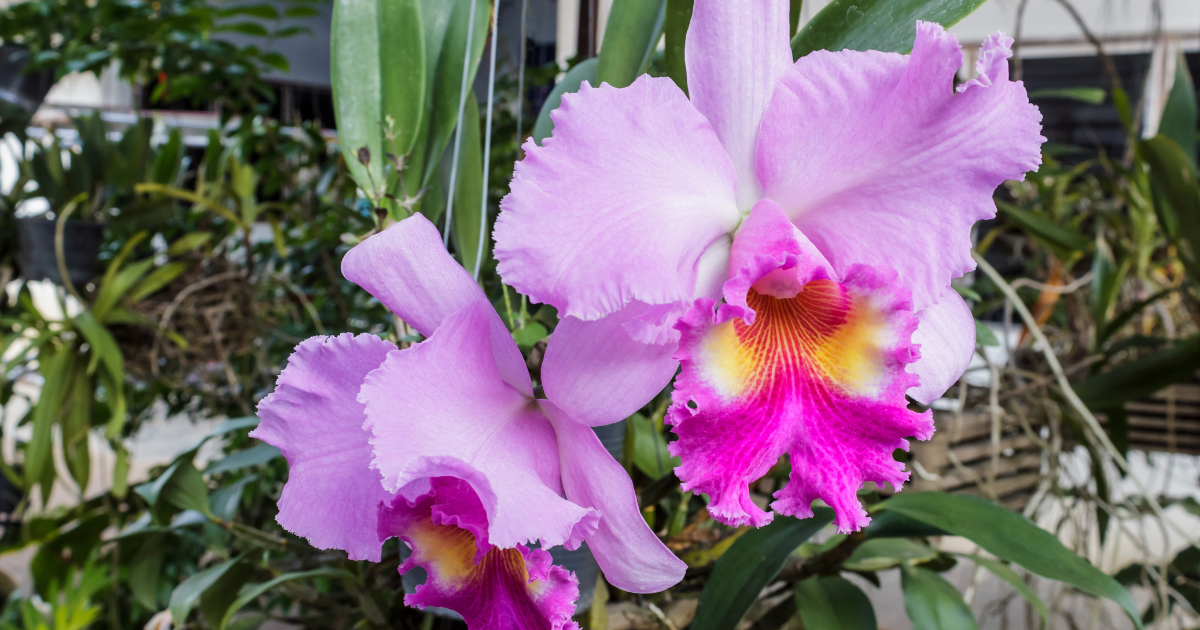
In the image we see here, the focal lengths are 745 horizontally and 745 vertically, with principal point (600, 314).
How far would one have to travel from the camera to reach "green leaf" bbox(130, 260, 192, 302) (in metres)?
1.14

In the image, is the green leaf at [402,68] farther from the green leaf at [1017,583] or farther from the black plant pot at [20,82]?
the black plant pot at [20,82]

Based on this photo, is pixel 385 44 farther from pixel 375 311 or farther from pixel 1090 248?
pixel 1090 248

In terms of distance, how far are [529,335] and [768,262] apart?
189 millimetres

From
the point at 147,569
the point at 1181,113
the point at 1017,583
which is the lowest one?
the point at 147,569

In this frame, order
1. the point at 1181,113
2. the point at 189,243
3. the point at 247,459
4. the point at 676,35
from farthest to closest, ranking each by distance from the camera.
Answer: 1. the point at 189,243
2. the point at 1181,113
3. the point at 247,459
4. the point at 676,35

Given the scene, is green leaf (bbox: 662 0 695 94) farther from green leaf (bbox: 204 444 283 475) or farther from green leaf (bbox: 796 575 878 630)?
green leaf (bbox: 204 444 283 475)

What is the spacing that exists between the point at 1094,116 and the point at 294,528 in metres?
3.22

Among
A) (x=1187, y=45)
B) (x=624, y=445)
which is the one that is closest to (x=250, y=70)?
(x=624, y=445)

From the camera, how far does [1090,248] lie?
1101 millimetres

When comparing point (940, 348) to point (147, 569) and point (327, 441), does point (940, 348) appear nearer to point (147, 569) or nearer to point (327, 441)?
point (327, 441)

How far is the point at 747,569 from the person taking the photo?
465mm

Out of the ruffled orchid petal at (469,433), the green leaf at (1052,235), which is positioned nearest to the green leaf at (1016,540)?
the ruffled orchid petal at (469,433)

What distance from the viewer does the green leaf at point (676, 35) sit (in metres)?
0.40

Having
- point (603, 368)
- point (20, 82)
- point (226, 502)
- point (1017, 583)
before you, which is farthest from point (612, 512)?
point (20, 82)
